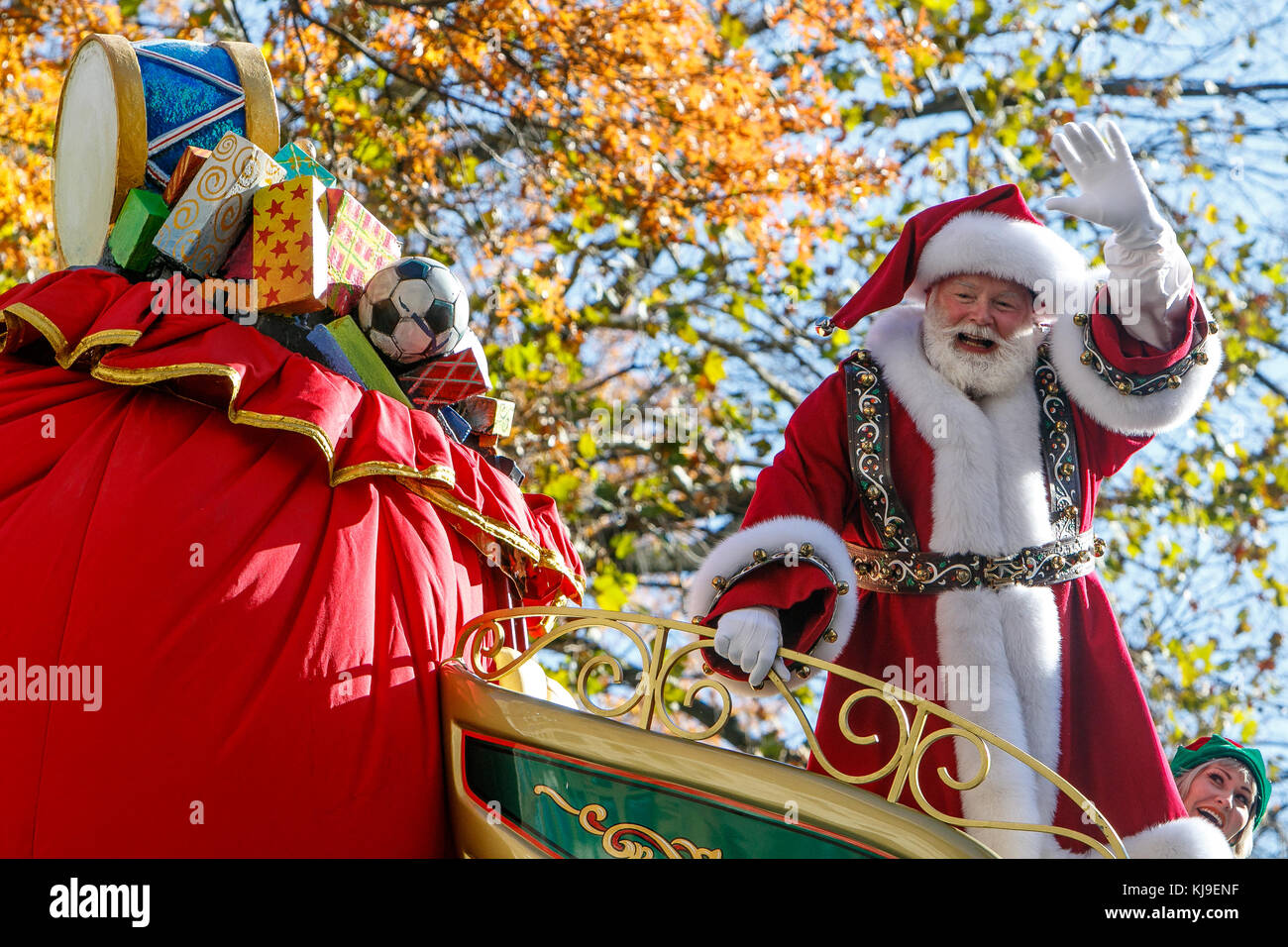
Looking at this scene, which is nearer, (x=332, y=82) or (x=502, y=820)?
(x=502, y=820)

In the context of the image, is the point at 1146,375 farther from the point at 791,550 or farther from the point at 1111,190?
the point at 791,550

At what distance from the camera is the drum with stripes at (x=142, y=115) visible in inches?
116

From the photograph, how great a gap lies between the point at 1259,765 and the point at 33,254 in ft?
18.4

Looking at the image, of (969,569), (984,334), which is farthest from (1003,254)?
(969,569)

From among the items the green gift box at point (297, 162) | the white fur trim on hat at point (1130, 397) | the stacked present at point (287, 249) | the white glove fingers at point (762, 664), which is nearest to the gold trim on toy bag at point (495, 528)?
the stacked present at point (287, 249)

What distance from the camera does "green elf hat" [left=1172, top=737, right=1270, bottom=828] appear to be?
3225 mm

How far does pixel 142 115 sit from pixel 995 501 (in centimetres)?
190

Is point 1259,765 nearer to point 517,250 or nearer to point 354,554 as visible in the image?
point 354,554

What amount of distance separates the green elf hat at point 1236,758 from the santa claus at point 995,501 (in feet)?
2.21

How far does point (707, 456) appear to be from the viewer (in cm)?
771

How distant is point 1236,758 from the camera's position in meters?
3.22

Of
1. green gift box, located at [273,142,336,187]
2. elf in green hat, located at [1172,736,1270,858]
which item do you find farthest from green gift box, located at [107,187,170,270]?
elf in green hat, located at [1172,736,1270,858]

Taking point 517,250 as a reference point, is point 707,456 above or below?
below
